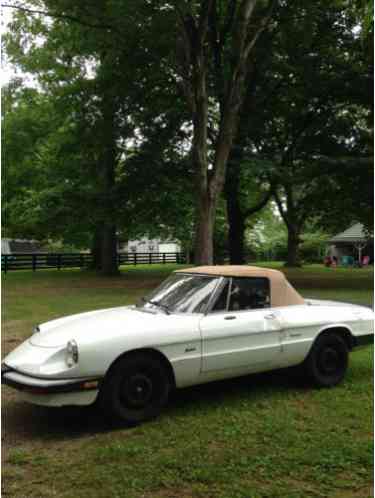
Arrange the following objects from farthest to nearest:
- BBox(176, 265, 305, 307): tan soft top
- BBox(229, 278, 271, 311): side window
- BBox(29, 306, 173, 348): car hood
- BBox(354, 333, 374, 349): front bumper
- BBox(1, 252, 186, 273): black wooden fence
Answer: BBox(1, 252, 186, 273): black wooden fence, BBox(354, 333, 374, 349): front bumper, BBox(176, 265, 305, 307): tan soft top, BBox(229, 278, 271, 311): side window, BBox(29, 306, 173, 348): car hood

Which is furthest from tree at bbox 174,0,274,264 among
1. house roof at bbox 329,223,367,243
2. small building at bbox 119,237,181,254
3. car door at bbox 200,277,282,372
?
small building at bbox 119,237,181,254

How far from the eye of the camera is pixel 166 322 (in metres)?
4.94

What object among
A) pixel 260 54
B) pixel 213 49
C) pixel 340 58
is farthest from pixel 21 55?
pixel 340 58

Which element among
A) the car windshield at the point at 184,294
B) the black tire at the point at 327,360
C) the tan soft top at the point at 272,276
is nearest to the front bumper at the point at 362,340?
the black tire at the point at 327,360

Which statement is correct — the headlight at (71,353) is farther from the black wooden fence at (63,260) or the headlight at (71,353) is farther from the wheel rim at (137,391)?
the black wooden fence at (63,260)

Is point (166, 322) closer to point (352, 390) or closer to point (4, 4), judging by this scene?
point (352, 390)

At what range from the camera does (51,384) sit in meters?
4.22

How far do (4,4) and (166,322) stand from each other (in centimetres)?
1281

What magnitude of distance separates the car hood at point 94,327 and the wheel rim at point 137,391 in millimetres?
448

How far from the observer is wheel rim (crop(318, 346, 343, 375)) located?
5789 millimetres

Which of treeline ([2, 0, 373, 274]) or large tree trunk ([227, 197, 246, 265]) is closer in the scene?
treeline ([2, 0, 373, 274])

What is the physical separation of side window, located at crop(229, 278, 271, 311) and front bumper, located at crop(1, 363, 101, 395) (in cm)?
182

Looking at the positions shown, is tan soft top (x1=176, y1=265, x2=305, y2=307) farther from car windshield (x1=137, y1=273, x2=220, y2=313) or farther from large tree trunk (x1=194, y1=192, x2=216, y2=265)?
large tree trunk (x1=194, y1=192, x2=216, y2=265)

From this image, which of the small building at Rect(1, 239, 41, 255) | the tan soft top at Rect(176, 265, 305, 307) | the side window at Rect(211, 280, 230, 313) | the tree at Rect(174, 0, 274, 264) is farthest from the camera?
the small building at Rect(1, 239, 41, 255)
